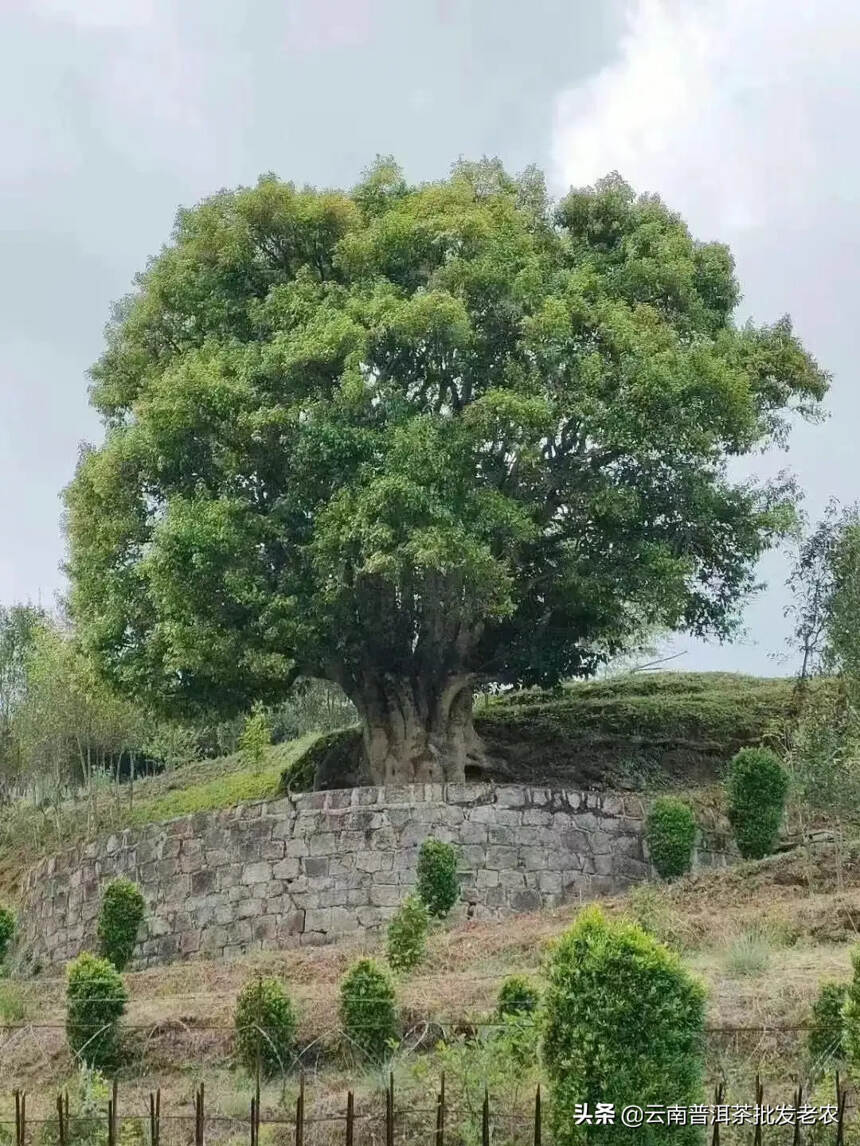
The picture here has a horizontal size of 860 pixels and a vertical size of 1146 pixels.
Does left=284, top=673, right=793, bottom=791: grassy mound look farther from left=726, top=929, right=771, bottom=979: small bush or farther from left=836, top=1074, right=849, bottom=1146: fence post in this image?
left=836, top=1074, right=849, bottom=1146: fence post

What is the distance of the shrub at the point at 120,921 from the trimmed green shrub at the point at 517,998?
7350 millimetres

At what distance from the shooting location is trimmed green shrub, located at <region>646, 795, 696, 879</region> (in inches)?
638

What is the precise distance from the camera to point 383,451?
17906 millimetres

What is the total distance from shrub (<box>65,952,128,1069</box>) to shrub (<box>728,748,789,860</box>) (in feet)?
24.9

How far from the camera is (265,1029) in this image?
10422mm

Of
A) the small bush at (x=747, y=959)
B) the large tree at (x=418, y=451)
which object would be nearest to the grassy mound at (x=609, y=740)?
the large tree at (x=418, y=451)

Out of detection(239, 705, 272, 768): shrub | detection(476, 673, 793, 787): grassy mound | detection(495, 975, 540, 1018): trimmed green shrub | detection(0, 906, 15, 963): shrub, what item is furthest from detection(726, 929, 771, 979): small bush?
detection(239, 705, 272, 768): shrub

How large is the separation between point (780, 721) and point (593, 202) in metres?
7.71

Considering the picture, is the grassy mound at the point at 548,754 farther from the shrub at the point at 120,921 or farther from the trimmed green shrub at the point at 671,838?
the shrub at the point at 120,921

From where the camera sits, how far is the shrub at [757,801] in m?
16.4

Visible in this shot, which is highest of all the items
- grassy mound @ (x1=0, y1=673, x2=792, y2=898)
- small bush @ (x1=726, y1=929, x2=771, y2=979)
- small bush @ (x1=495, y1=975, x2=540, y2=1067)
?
grassy mound @ (x1=0, y1=673, x2=792, y2=898)

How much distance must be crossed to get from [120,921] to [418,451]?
21.0ft

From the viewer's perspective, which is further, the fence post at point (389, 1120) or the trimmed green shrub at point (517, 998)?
the trimmed green shrub at point (517, 998)

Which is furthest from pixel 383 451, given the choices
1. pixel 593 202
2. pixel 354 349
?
pixel 593 202
